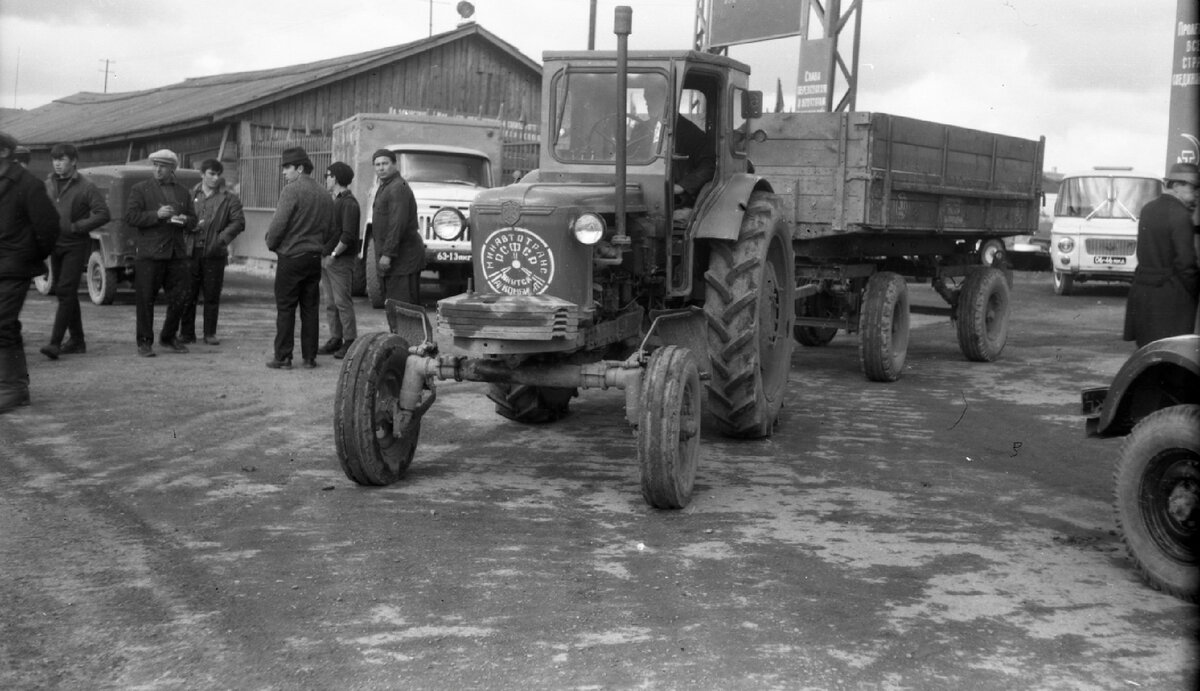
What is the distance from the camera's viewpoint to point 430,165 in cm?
1830

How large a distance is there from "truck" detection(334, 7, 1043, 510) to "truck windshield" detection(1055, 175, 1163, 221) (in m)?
12.8

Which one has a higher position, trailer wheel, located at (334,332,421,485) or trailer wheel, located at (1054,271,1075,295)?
trailer wheel, located at (1054,271,1075,295)

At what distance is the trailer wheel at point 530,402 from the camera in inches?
341

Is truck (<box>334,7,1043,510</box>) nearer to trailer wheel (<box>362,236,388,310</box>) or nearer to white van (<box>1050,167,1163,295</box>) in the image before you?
trailer wheel (<box>362,236,388,310</box>)

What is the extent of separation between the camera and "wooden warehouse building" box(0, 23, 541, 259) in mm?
26812

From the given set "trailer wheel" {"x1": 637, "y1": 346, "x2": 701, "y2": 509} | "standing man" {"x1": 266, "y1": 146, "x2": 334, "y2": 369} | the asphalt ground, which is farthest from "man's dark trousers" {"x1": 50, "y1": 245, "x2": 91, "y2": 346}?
"trailer wheel" {"x1": 637, "y1": 346, "x2": 701, "y2": 509}

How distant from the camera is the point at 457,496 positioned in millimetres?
6801

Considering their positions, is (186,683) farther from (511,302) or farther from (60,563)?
(511,302)

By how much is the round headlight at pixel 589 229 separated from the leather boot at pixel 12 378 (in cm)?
472

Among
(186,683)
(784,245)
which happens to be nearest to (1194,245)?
(784,245)

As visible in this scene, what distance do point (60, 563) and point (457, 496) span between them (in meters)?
2.10

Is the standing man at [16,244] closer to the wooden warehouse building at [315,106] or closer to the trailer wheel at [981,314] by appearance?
the trailer wheel at [981,314]

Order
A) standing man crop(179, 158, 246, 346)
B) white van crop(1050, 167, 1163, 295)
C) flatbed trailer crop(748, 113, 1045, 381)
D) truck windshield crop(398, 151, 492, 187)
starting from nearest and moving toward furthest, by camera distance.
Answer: flatbed trailer crop(748, 113, 1045, 381) → standing man crop(179, 158, 246, 346) → truck windshield crop(398, 151, 492, 187) → white van crop(1050, 167, 1163, 295)

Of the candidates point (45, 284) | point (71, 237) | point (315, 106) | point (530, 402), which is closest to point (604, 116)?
point (530, 402)
